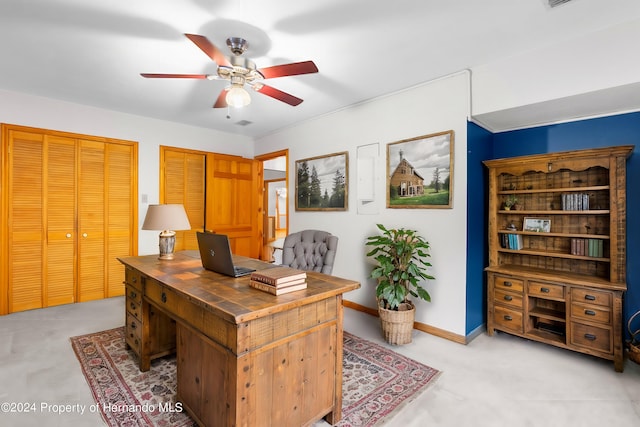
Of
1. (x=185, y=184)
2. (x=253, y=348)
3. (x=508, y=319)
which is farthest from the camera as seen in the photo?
(x=185, y=184)

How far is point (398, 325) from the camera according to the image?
2.80 m

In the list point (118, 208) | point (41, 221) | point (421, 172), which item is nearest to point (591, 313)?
point (421, 172)

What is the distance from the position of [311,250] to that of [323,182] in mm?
1500

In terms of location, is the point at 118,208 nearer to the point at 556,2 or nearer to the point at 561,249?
the point at 556,2

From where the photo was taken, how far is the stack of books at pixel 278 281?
1590 mm

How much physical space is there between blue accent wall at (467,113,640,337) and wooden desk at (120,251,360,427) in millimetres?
1850

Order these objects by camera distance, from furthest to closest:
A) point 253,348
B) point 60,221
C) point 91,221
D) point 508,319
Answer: point 91,221
point 60,221
point 508,319
point 253,348

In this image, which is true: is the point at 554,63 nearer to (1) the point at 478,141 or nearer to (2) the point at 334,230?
(1) the point at 478,141

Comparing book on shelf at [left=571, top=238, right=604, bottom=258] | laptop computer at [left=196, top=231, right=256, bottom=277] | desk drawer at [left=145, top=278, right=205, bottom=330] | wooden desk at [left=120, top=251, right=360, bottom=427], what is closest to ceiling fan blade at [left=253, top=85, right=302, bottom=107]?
laptop computer at [left=196, top=231, right=256, bottom=277]

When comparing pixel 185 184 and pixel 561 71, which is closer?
pixel 561 71

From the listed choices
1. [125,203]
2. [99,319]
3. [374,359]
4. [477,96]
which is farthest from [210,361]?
[125,203]

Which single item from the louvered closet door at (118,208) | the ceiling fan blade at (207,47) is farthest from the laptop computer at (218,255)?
the louvered closet door at (118,208)

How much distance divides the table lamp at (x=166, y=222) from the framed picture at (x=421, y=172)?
2.22m

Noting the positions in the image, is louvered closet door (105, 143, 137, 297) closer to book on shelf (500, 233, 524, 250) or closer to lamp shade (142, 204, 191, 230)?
lamp shade (142, 204, 191, 230)
